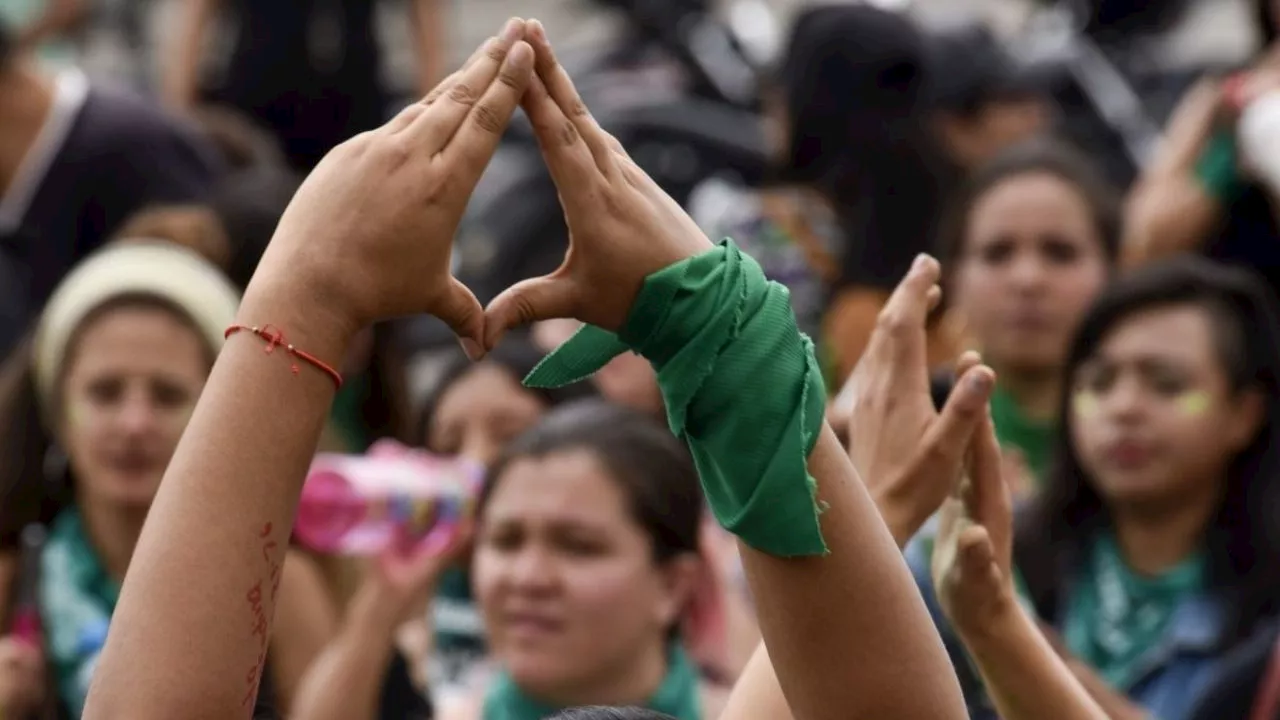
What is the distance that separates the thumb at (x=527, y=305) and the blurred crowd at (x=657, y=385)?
1.80 feet

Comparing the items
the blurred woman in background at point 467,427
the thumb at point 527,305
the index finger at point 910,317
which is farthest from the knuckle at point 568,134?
the blurred woman in background at point 467,427

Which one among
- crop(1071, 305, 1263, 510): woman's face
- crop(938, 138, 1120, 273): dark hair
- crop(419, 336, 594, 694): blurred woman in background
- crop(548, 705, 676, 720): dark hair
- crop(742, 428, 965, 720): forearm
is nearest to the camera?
crop(742, 428, 965, 720): forearm

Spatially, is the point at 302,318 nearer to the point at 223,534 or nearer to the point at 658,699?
the point at 223,534

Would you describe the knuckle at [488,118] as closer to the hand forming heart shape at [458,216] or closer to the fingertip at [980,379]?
the hand forming heart shape at [458,216]

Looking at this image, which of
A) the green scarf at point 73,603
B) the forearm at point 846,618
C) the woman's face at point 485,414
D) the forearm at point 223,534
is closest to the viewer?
the forearm at point 223,534

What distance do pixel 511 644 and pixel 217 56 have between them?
4.42 metres

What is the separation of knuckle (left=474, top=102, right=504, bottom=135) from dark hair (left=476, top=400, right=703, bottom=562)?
6.34 feet

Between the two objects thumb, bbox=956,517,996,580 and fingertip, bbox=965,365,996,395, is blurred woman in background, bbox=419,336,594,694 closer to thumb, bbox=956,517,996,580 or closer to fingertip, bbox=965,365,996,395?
thumb, bbox=956,517,996,580

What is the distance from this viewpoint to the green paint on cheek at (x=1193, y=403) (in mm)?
4574

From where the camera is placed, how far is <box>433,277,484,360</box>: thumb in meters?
2.14

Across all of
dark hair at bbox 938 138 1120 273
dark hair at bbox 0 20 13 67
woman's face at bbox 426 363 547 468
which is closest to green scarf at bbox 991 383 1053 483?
dark hair at bbox 938 138 1120 273

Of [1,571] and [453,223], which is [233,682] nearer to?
[453,223]

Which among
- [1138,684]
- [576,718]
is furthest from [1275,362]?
[576,718]

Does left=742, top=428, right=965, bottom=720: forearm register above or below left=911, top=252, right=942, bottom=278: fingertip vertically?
below
